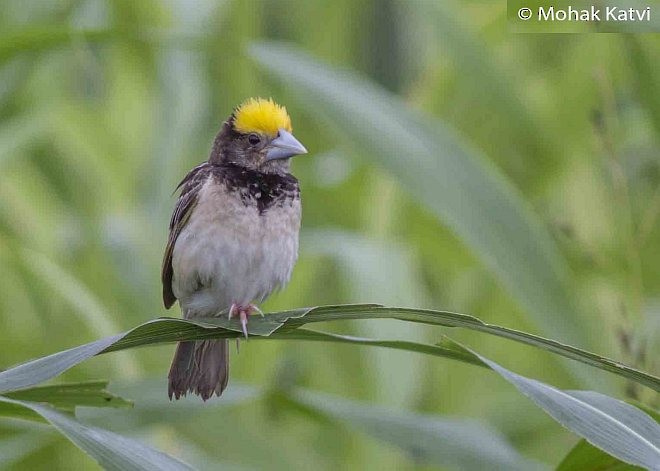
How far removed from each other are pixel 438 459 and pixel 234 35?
2099 mm

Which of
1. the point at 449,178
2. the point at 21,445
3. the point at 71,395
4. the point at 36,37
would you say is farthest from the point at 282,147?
the point at 21,445

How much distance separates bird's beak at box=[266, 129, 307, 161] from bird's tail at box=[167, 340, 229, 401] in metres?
0.50

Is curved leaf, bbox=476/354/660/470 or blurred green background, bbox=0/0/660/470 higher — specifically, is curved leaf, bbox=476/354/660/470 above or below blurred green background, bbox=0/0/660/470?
below

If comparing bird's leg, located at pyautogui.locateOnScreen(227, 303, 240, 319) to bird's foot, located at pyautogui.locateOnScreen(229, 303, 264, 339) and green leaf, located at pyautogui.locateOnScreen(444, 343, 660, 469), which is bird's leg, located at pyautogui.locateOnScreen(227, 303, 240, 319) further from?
green leaf, located at pyautogui.locateOnScreen(444, 343, 660, 469)

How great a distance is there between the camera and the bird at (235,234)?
2701mm

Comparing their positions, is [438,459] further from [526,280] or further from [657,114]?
[657,114]

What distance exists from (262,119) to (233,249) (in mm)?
373

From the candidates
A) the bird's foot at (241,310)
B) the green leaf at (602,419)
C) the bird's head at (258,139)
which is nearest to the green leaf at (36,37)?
the bird's head at (258,139)

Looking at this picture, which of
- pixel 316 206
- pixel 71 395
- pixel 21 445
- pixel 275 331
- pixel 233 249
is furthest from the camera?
pixel 316 206

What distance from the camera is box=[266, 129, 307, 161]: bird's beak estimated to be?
283 cm

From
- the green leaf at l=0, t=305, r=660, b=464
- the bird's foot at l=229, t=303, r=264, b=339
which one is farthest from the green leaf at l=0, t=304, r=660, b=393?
the bird's foot at l=229, t=303, r=264, b=339

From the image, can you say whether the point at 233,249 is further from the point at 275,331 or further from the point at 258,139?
the point at 275,331

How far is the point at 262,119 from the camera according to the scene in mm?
2895

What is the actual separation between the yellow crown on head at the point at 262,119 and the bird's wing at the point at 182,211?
137 millimetres
